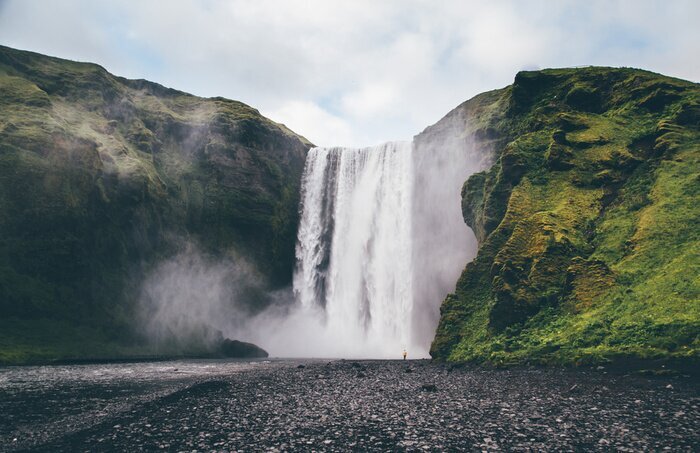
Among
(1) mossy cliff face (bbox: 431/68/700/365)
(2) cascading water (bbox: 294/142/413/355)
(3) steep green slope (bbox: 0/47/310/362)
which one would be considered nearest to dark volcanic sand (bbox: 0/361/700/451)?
(1) mossy cliff face (bbox: 431/68/700/365)

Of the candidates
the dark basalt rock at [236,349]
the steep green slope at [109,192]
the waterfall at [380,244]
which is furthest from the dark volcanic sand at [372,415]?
the dark basalt rock at [236,349]

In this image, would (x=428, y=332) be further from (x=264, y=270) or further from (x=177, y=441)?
(x=177, y=441)

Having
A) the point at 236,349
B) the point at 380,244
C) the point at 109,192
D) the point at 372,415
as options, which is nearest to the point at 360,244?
the point at 380,244

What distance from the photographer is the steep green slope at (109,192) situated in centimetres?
4503

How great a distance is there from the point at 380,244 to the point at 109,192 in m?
38.3

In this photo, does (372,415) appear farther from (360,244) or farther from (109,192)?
(109,192)

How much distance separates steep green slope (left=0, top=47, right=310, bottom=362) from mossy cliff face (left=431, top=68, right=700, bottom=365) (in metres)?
38.4

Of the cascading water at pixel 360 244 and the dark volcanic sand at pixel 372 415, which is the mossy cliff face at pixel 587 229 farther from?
the cascading water at pixel 360 244

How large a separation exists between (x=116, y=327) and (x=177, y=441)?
1815 inches

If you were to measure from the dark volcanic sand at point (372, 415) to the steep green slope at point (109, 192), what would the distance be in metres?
30.5

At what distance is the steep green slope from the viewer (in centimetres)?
4503

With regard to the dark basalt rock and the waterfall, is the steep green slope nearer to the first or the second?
the waterfall

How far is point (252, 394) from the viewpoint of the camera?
18.0 meters

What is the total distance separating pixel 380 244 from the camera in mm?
62875
